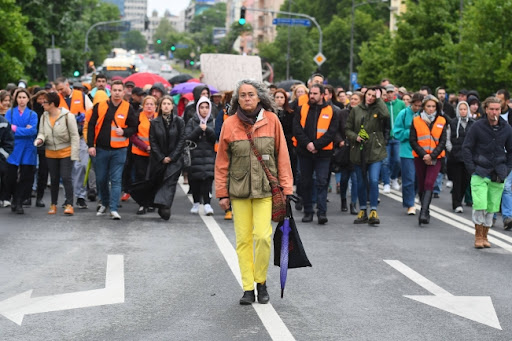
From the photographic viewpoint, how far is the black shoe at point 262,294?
8641 millimetres

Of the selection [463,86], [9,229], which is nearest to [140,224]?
[9,229]

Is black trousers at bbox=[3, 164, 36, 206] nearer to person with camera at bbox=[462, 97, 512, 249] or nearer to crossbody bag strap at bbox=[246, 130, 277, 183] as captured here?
person with camera at bbox=[462, 97, 512, 249]

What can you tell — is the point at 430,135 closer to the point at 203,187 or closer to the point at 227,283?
the point at 203,187

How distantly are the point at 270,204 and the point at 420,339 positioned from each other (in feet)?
6.00

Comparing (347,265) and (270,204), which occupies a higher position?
(270,204)

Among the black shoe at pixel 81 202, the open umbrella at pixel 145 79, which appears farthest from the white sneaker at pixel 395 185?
the open umbrella at pixel 145 79

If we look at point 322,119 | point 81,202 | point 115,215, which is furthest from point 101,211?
point 322,119

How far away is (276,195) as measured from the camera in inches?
338

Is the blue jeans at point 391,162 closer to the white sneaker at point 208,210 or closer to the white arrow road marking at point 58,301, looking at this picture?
the white sneaker at point 208,210

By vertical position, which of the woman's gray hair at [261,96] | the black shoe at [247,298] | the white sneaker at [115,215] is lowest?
the white sneaker at [115,215]

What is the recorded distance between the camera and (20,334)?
24.6 feet

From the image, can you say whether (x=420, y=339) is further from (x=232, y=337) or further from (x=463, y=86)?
(x=463, y=86)

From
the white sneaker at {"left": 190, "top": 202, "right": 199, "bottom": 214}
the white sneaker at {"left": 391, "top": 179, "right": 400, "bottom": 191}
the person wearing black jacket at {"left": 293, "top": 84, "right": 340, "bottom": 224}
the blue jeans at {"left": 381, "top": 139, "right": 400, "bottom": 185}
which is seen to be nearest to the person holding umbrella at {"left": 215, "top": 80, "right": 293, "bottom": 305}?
the person wearing black jacket at {"left": 293, "top": 84, "right": 340, "bottom": 224}

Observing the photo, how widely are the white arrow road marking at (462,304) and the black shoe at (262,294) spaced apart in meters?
1.37
